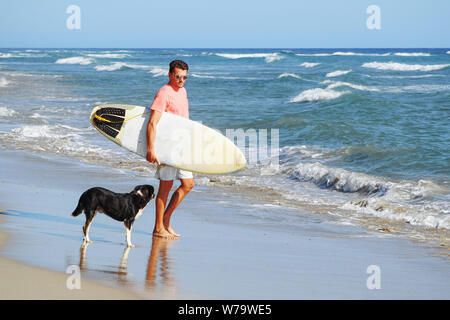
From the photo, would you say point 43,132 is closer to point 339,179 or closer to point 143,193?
point 339,179

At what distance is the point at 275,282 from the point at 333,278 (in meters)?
0.47

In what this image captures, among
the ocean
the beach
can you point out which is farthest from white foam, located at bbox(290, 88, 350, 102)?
the beach

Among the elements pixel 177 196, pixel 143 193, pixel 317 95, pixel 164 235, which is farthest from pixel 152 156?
pixel 317 95

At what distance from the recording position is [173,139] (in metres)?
5.62

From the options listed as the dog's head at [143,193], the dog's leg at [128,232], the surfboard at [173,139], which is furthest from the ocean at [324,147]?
the dog's leg at [128,232]

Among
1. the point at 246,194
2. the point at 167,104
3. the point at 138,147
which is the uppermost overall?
the point at 167,104

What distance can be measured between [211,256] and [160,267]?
523 mm

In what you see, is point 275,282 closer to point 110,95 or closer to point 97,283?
point 97,283

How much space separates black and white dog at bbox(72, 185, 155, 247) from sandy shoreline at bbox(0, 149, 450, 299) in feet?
0.68

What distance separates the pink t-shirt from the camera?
5.09 m

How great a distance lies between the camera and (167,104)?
516cm
